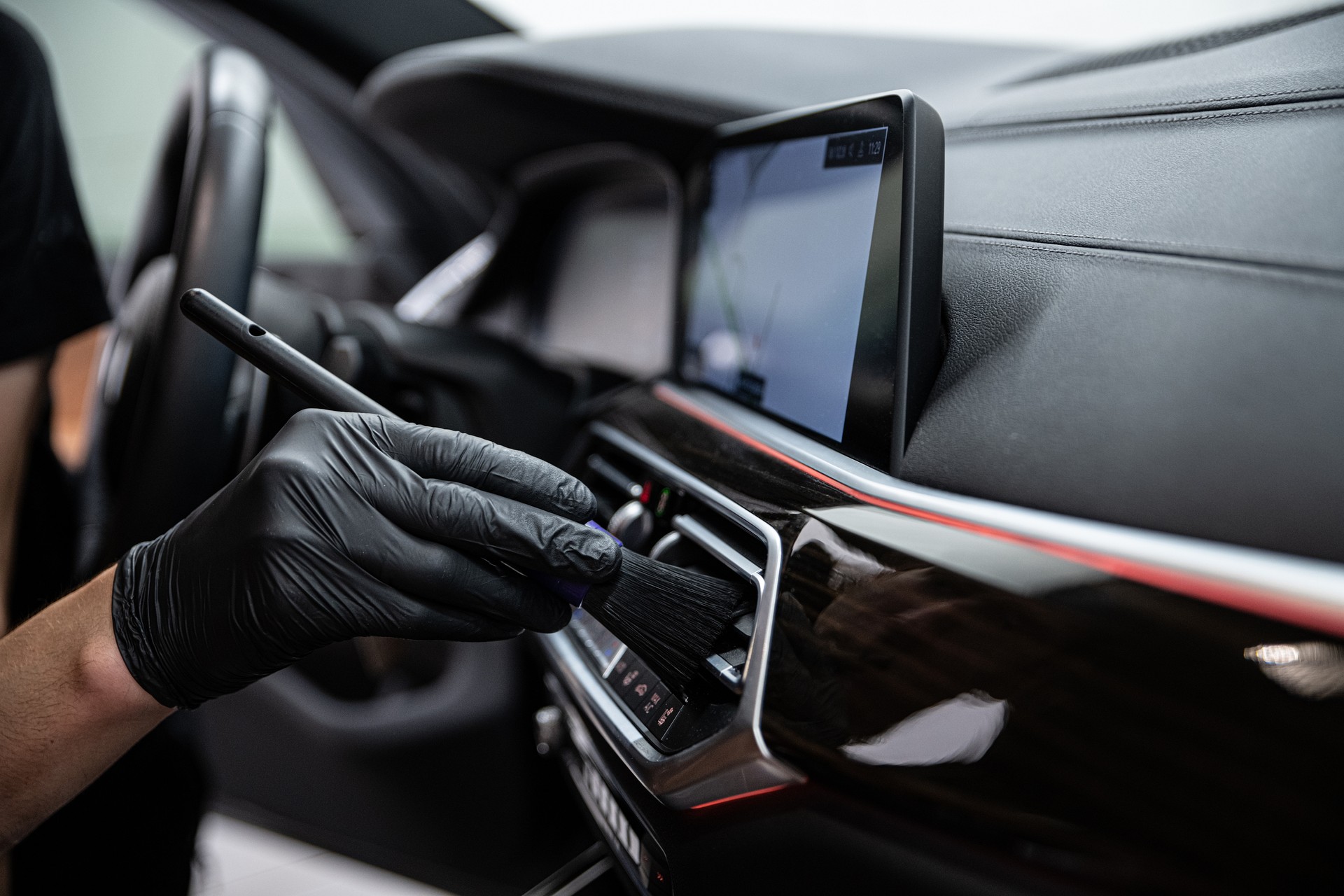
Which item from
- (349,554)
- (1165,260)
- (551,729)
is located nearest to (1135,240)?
(1165,260)

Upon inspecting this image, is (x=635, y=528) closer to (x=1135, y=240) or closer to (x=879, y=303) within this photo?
(x=879, y=303)

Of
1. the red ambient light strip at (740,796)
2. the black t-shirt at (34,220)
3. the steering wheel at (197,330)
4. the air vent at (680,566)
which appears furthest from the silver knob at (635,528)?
the black t-shirt at (34,220)

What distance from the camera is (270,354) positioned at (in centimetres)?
53

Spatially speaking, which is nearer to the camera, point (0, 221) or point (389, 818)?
point (0, 221)

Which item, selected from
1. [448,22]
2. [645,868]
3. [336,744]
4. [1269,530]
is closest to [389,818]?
[336,744]

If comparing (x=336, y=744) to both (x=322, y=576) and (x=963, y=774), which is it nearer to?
(x=322, y=576)

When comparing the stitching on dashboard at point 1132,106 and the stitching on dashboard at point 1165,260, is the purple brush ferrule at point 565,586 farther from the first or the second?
the stitching on dashboard at point 1132,106

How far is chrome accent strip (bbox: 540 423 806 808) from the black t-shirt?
0.70 m

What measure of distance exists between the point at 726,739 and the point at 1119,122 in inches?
19.0

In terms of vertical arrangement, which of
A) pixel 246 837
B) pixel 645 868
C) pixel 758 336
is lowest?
pixel 246 837

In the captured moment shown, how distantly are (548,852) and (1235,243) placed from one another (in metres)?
1.01

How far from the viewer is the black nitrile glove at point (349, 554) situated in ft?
1.64

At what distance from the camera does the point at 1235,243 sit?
1.41 ft

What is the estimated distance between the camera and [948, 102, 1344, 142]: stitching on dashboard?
475 mm
